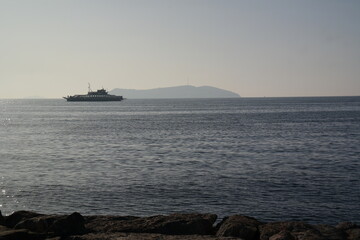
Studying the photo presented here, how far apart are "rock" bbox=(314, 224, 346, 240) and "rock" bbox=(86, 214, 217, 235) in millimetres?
3084

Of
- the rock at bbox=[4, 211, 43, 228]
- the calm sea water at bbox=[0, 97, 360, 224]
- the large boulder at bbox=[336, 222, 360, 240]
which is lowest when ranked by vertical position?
the calm sea water at bbox=[0, 97, 360, 224]

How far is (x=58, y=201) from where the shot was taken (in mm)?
21453

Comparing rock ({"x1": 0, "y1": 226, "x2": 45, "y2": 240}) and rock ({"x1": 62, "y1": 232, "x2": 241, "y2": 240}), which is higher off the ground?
rock ({"x1": 0, "y1": 226, "x2": 45, "y2": 240})

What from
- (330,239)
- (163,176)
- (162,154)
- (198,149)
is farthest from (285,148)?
(330,239)

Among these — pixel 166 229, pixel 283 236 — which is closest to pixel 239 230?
pixel 283 236

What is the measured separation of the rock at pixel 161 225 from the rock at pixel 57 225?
19.3 inches

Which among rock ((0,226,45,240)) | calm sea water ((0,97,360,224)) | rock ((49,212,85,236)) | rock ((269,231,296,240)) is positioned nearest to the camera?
rock ((269,231,296,240))

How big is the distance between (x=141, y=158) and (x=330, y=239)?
2683 centimetres

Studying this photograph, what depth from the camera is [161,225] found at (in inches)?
493

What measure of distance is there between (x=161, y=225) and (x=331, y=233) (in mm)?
4488

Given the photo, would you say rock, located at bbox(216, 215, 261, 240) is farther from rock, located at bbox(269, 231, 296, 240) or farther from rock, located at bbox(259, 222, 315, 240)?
rock, located at bbox(269, 231, 296, 240)

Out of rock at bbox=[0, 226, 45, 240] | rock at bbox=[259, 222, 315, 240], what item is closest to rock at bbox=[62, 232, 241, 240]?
rock at bbox=[0, 226, 45, 240]

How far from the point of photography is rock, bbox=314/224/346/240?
1140 cm

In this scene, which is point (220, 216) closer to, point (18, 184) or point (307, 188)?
point (307, 188)
